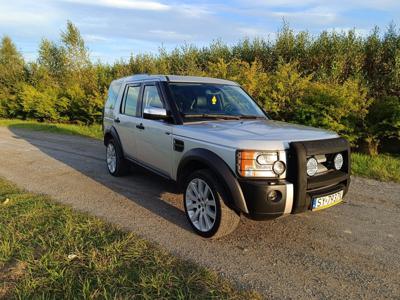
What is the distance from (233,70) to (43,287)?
10183 millimetres

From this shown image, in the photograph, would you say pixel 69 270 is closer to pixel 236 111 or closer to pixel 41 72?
pixel 236 111

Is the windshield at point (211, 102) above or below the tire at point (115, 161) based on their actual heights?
above

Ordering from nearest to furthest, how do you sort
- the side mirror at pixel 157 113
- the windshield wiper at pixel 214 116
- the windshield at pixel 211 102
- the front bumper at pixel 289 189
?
1. the front bumper at pixel 289 189
2. the side mirror at pixel 157 113
3. the windshield wiper at pixel 214 116
4. the windshield at pixel 211 102

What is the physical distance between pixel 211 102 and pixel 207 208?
1.68 m

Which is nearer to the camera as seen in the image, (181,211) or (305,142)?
(305,142)

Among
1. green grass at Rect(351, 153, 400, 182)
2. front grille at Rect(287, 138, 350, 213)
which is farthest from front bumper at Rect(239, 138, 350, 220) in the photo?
green grass at Rect(351, 153, 400, 182)

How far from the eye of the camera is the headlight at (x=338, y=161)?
401 cm

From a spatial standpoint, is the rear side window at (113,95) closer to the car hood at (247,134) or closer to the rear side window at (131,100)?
the rear side window at (131,100)

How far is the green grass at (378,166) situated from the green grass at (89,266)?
488cm

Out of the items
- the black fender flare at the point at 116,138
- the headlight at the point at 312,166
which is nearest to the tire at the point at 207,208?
the headlight at the point at 312,166

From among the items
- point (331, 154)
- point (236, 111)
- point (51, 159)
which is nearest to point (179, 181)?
point (236, 111)

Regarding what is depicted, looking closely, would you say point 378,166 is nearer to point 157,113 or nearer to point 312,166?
point 312,166

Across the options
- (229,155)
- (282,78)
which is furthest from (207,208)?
(282,78)

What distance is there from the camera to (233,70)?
39.6ft
